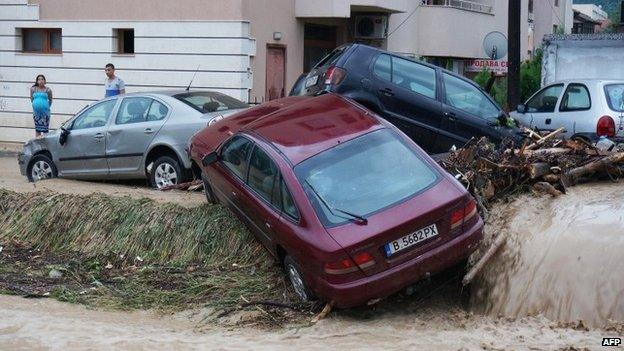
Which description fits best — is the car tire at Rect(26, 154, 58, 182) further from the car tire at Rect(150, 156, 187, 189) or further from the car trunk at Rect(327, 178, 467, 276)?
the car trunk at Rect(327, 178, 467, 276)

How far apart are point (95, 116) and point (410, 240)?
7.23m

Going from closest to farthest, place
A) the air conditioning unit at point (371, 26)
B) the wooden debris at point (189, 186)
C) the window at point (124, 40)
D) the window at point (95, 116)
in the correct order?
the wooden debris at point (189, 186) → the window at point (95, 116) → the window at point (124, 40) → the air conditioning unit at point (371, 26)

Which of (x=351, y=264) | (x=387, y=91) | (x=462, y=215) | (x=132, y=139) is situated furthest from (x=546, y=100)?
(x=351, y=264)

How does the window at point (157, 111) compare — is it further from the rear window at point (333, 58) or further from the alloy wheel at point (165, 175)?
the rear window at point (333, 58)

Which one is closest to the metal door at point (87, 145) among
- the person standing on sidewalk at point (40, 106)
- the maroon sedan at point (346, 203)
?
the maroon sedan at point (346, 203)

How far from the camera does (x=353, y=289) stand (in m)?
7.54

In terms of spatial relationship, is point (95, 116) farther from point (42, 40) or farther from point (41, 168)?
point (42, 40)

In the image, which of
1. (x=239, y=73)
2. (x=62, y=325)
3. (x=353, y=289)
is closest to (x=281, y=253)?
(x=353, y=289)

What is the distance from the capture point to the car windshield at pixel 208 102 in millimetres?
12883

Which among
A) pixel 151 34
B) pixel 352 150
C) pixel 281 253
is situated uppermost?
pixel 151 34

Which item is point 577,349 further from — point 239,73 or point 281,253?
point 239,73

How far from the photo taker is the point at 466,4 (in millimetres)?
28484

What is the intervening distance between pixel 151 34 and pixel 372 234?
572 inches

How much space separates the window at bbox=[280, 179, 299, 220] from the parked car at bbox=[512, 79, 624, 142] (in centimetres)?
669
